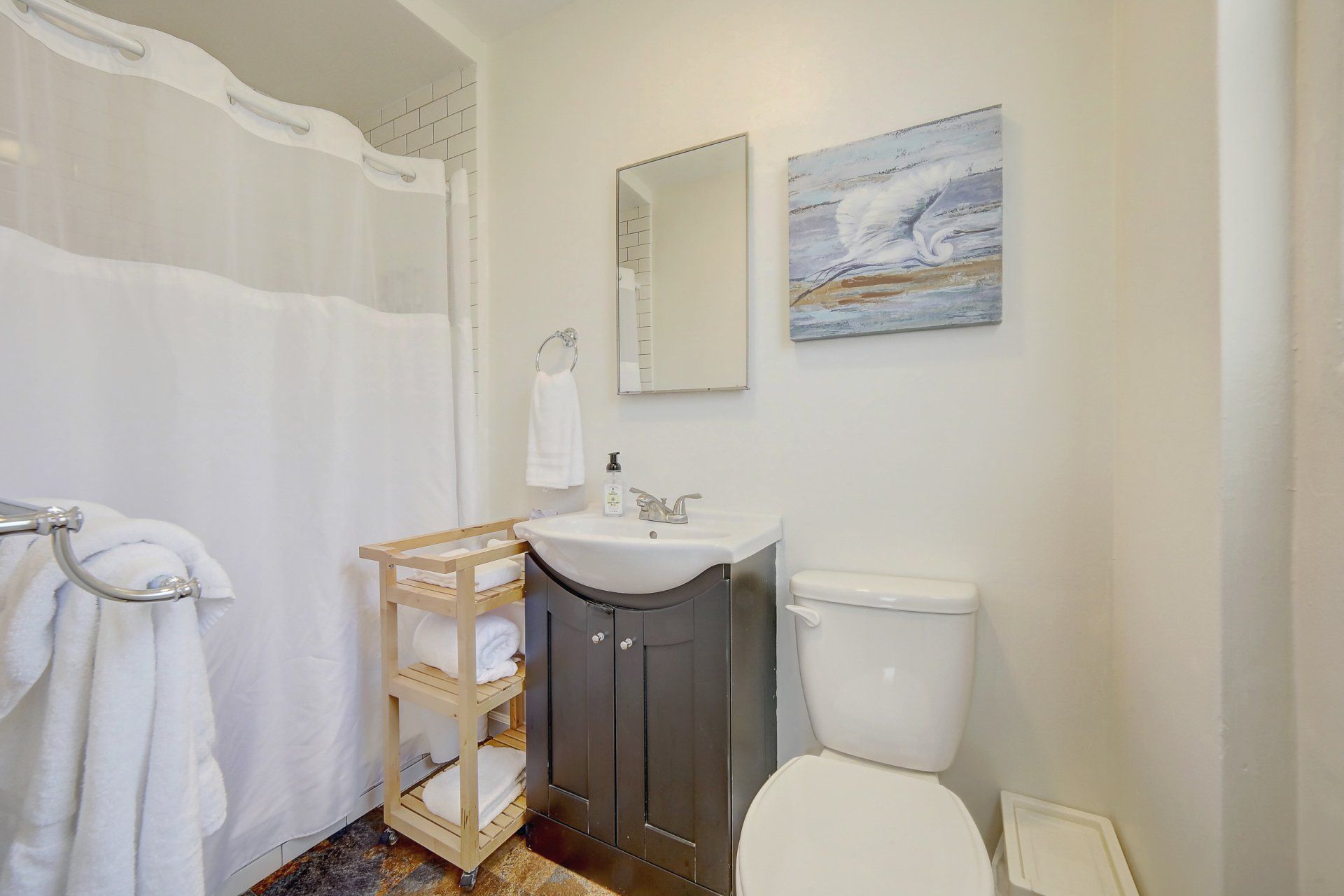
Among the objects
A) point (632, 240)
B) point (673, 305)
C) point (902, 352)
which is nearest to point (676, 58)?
point (632, 240)

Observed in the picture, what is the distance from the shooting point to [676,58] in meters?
1.53

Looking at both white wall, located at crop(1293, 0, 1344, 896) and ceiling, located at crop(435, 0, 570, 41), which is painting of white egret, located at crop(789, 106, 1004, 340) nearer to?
white wall, located at crop(1293, 0, 1344, 896)

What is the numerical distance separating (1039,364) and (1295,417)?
0.52 m

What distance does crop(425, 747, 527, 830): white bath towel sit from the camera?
134 centimetres

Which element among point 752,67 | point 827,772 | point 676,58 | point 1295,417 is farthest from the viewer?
point 676,58

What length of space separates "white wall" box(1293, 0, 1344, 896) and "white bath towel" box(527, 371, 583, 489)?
4.84ft

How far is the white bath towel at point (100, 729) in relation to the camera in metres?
A: 0.62

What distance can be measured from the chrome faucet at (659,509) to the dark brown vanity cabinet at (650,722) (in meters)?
0.26

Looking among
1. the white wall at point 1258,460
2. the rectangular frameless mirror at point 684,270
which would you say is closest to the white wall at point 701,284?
the rectangular frameless mirror at point 684,270

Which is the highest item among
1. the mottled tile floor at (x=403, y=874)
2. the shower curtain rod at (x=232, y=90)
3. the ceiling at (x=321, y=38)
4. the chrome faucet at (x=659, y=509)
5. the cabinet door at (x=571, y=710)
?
the ceiling at (x=321, y=38)

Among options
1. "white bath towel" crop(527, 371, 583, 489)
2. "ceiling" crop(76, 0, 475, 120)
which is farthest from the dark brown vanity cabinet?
"ceiling" crop(76, 0, 475, 120)

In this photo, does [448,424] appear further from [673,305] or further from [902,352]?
[902,352]

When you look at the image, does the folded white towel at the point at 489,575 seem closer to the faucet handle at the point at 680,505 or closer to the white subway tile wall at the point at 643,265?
the faucet handle at the point at 680,505

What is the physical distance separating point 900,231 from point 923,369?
33 cm
